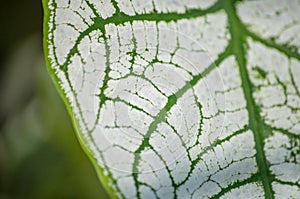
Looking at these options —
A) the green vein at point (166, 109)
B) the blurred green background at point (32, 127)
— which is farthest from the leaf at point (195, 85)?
the blurred green background at point (32, 127)

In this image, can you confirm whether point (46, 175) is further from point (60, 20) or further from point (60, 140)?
point (60, 20)

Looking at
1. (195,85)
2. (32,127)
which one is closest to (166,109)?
(195,85)

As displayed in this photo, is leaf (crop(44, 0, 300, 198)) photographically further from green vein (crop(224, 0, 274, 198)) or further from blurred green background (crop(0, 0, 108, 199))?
blurred green background (crop(0, 0, 108, 199))

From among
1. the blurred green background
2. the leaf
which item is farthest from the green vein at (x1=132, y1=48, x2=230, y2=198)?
the blurred green background

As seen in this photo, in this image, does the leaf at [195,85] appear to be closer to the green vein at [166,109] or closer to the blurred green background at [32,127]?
the green vein at [166,109]

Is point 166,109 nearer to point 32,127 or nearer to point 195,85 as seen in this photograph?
point 195,85
